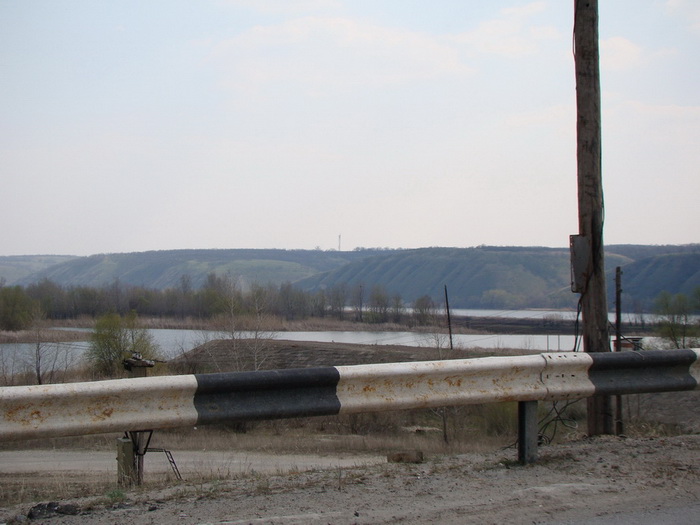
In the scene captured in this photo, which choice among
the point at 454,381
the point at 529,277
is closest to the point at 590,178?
the point at 454,381

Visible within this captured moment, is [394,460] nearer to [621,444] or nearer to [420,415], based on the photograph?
[621,444]

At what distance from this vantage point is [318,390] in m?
4.77

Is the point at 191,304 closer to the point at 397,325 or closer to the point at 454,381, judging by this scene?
the point at 397,325

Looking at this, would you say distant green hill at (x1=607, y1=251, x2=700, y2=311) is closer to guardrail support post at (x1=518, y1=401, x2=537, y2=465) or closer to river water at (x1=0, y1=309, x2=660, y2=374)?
river water at (x1=0, y1=309, x2=660, y2=374)

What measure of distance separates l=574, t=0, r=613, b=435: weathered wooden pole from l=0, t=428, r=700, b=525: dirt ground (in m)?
1.90

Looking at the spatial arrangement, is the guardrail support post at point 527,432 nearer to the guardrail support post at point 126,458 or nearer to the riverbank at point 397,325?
the guardrail support post at point 126,458

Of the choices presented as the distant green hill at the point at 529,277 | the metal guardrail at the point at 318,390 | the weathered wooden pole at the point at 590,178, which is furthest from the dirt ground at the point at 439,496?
the distant green hill at the point at 529,277

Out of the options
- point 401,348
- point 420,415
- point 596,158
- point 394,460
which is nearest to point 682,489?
point 394,460

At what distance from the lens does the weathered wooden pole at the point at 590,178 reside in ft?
23.7

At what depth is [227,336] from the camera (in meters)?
45.6

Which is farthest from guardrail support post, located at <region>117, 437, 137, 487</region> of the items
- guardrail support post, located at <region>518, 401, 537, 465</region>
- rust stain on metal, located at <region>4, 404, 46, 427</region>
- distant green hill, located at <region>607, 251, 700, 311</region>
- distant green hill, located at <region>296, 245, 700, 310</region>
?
distant green hill, located at <region>296, 245, 700, 310</region>

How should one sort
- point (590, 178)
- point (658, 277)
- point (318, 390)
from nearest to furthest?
point (318, 390) → point (590, 178) → point (658, 277)

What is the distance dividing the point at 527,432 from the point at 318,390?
1666 mm

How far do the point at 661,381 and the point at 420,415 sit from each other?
80.1 ft
